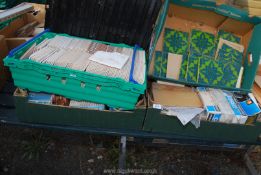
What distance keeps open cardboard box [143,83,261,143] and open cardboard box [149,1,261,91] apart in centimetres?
11

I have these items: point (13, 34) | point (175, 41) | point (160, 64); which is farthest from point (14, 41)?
point (175, 41)

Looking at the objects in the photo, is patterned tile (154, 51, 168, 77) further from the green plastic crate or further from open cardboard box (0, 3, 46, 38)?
open cardboard box (0, 3, 46, 38)

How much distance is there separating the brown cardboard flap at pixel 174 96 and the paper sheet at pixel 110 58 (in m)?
0.30

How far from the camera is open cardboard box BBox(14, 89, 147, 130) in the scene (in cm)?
141

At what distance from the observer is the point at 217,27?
1873 mm

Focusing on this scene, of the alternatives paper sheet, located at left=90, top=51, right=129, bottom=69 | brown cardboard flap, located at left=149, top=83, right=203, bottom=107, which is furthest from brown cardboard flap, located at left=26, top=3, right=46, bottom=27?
brown cardboard flap, located at left=149, top=83, right=203, bottom=107

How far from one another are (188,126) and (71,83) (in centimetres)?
73

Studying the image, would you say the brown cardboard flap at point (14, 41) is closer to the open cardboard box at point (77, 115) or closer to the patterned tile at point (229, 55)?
the open cardboard box at point (77, 115)

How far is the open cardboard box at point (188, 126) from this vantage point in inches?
58.0

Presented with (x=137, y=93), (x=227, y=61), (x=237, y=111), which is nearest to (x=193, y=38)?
(x=227, y=61)

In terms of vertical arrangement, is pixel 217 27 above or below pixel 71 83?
above

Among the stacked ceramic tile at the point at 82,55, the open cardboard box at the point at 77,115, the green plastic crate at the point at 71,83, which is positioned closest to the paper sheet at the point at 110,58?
the stacked ceramic tile at the point at 82,55

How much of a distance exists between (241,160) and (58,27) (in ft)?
6.04

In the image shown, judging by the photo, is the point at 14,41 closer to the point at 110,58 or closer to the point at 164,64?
the point at 110,58
